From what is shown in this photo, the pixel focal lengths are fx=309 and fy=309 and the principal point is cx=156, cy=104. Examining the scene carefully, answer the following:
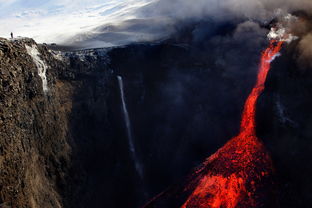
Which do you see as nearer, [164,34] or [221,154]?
[221,154]

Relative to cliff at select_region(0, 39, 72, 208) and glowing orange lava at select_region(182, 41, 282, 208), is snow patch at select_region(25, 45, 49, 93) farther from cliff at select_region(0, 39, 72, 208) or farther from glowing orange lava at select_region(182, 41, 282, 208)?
glowing orange lava at select_region(182, 41, 282, 208)

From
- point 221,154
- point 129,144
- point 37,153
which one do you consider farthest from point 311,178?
point 37,153

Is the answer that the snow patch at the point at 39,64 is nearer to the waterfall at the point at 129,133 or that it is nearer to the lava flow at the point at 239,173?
the waterfall at the point at 129,133

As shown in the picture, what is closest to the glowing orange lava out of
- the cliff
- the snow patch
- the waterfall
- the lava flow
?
the lava flow

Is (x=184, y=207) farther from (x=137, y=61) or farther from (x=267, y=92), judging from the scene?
(x=137, y=61)

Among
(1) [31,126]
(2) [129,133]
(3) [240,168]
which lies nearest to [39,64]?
(1) [31,126]

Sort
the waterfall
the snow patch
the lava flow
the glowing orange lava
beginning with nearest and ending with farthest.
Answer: the snow patch, the lava flow, the glowing orange lava, the waterfall

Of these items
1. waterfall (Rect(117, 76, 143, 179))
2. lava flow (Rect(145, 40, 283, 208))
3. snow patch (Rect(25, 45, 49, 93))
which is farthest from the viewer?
waterfall (Rect(117, 76, 143, 179))
